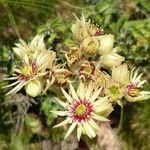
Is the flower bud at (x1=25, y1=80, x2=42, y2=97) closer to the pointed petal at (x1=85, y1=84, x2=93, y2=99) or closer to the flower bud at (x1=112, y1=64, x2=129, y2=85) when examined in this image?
the pointed petal at (x1=85, y1=84, x2=93, y2=99)

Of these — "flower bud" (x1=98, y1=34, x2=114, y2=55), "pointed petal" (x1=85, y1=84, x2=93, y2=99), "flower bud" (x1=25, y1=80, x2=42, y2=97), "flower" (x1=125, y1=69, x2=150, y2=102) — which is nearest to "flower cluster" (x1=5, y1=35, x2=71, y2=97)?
"flower bud" (x1=25, y1=80, x2=42, y2=97)

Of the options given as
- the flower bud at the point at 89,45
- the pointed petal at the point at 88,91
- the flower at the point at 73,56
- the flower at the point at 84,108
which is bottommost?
the flower at the point at 84,108

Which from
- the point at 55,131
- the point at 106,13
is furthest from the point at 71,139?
the point at 106,13

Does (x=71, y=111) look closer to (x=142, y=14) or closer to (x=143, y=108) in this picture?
(x=143, y=108)

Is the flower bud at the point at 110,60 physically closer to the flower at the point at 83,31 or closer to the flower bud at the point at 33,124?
the flower at the point at 83,31

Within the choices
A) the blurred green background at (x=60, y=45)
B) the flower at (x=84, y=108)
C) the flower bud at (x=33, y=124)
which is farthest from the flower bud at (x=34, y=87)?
the flower bud at (x=33, y=124)
